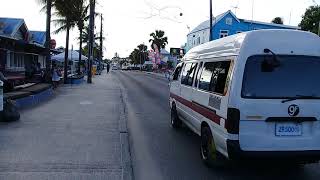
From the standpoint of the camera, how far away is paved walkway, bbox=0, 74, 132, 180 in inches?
285

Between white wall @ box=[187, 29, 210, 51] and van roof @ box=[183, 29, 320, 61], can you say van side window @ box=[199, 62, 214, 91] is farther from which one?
white wall @ box=[187, 29, 210, 51]

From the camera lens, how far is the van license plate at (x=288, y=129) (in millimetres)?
6777

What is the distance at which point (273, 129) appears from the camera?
6770 mm

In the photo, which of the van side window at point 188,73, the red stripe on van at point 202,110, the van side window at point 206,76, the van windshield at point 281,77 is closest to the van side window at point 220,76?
the van side window at point 206,76

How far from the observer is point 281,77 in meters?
6.89

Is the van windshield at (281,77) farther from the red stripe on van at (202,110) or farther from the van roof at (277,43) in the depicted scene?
the red stripe on van at (202,110)

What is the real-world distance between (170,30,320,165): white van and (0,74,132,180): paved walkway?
5.98 feet

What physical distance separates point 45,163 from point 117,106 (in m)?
10.2

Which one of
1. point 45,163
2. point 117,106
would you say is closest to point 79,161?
point 45,163

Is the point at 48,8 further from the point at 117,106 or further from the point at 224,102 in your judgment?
the point at 224,102

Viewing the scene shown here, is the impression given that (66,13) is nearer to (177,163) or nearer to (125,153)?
(125,153)

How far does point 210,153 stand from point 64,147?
299 cm

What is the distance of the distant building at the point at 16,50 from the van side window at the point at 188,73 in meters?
16.6

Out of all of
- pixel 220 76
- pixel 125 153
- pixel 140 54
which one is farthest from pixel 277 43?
pixel 140 54
